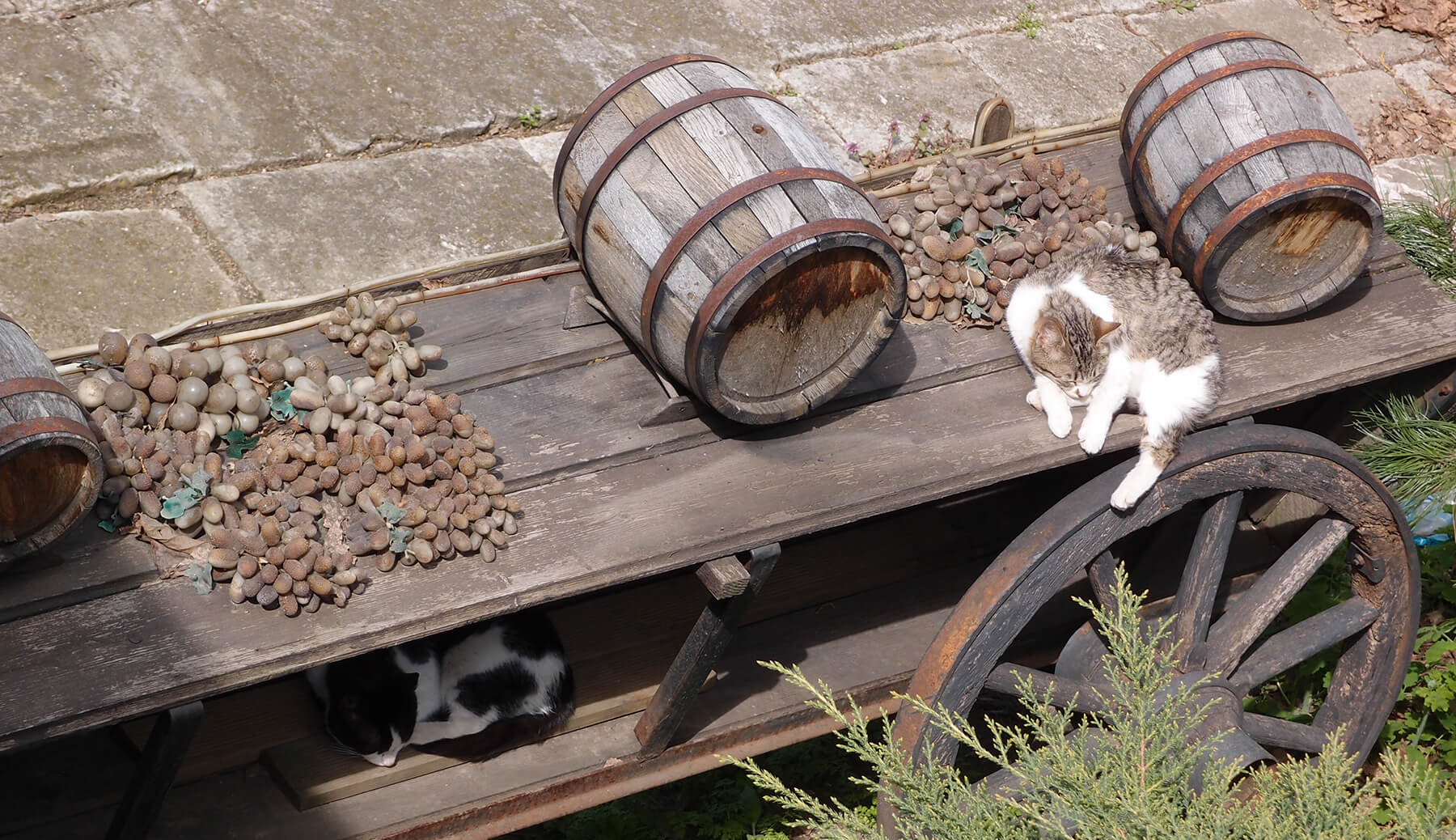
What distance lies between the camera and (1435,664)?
12.0 ft

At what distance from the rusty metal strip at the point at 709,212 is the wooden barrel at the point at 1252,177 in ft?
3.43

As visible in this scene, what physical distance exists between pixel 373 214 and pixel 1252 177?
9.23 ft

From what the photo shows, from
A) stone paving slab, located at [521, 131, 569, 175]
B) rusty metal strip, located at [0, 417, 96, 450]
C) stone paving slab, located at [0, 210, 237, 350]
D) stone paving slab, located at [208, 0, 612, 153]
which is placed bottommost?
stone paving slab, located at [0, 210, 237, 350]

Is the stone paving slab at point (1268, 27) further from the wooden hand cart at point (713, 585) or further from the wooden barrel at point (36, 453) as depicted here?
the wooden barrel at point (36, 453)

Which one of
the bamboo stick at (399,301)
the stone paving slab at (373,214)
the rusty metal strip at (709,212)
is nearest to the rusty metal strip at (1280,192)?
the rusty metal strip at (709,212)

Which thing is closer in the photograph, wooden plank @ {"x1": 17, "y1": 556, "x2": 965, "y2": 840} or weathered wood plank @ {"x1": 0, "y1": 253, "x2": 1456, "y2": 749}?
weathered wood plank @ {"x1": 0, "y1": 253, "x2": 1456, "y2": 749}

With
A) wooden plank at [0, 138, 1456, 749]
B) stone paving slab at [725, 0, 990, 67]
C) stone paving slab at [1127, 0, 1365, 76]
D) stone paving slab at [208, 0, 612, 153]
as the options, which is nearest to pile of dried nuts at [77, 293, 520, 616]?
wooden plank at [0, 138, 1456, 749]

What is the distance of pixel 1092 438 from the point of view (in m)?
2.63

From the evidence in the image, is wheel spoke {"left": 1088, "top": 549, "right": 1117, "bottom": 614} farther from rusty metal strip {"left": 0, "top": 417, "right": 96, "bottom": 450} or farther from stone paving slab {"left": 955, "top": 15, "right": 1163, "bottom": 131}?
stone paving slab {"left": 955, "top": 15, "right": 1163, "bottom": 131}

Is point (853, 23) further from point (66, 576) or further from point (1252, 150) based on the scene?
point (66, 576)

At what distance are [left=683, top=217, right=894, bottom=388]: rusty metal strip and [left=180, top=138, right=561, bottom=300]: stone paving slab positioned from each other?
1.83m

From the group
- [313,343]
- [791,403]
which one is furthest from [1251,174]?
[313,343]

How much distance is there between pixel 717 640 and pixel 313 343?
1.11 meters

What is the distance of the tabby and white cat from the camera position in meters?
2.61
